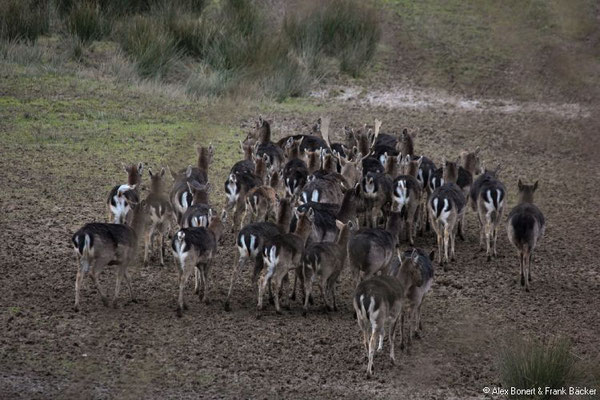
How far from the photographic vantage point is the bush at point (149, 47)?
2392cm

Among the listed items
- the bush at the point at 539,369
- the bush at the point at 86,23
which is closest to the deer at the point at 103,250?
the bush at the point at 539,369

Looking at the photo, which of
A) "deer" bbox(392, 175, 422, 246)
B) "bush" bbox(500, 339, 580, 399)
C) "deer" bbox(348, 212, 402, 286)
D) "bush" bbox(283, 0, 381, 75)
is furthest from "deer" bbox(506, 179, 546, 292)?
"bush" bbox(283, 0, 381, 75)

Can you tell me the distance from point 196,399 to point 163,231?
4.52 metres

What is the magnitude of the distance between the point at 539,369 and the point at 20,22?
56.4 feet

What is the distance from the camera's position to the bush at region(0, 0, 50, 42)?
2455cm

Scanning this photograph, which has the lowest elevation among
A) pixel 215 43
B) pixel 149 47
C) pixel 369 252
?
pixel 369 252

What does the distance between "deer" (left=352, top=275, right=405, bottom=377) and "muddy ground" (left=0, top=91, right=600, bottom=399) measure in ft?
0.86

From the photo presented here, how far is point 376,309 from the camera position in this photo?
1113 cm

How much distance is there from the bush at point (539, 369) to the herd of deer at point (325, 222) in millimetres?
1299

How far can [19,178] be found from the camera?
57.1 ft

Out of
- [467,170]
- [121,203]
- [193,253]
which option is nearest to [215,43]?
[467,170]

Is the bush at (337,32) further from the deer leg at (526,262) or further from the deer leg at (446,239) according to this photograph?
the deer leg at (526,262)

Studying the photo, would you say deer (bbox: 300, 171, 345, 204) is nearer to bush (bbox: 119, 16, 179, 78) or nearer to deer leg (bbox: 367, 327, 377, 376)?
deer leg (bbox: 367, 327, 377, 376)

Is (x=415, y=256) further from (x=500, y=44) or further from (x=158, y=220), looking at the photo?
(x=500, y=44)
